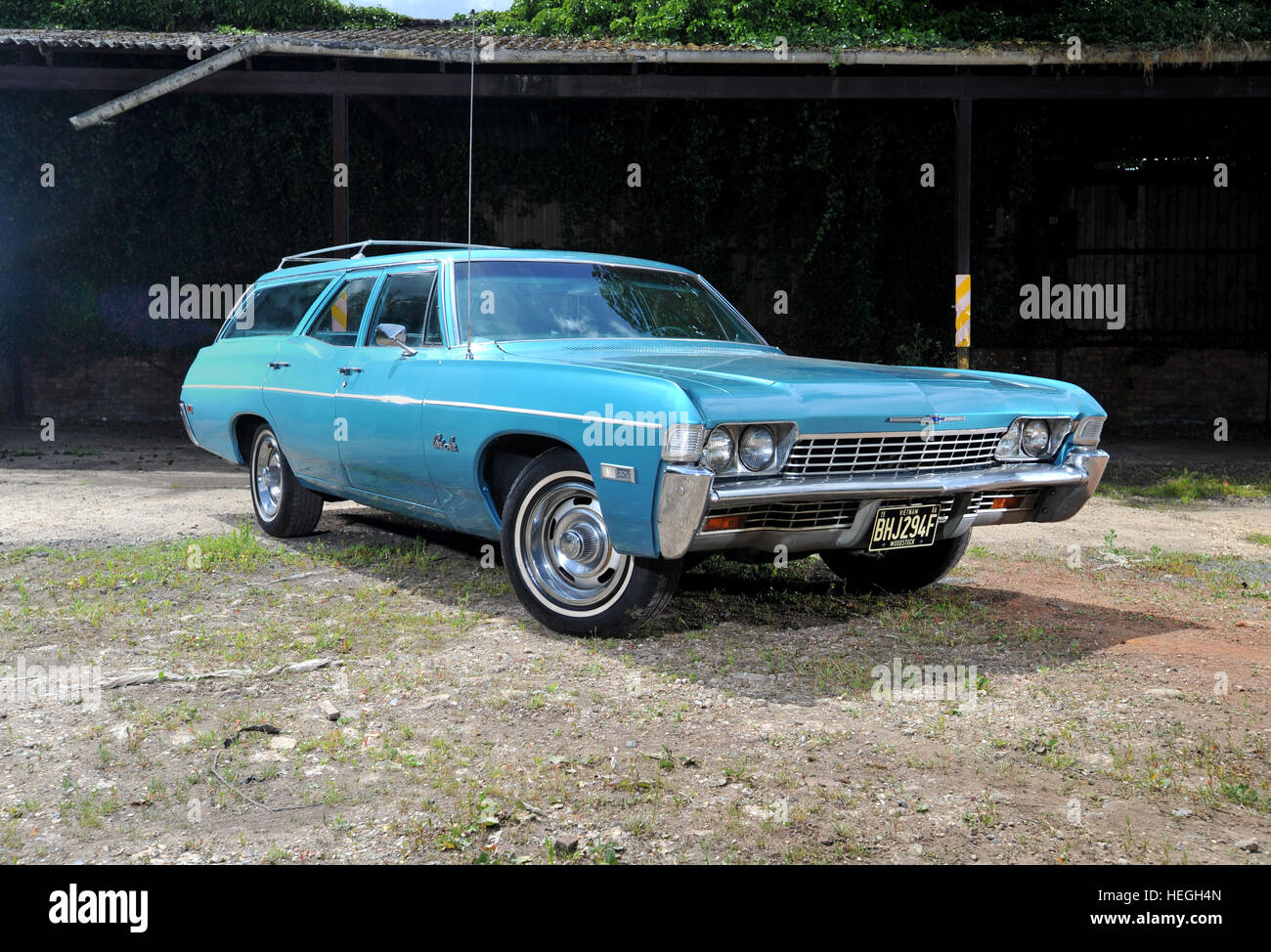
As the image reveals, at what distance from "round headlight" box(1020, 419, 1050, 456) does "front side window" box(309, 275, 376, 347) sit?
11.0 feet

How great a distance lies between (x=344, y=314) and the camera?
6242 millimetres

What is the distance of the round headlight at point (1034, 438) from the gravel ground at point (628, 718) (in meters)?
0.77

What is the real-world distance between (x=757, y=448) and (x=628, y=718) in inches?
43.0

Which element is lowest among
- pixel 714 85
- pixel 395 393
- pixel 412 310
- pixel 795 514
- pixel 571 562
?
pixel 571 562

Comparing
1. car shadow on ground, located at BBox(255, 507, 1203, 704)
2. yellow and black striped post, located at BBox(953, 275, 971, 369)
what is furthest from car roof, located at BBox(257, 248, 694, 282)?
yellow and black striped post, located at BBox(953, 275, 971, 369)

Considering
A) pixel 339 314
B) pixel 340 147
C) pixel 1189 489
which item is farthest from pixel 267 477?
pixel 1189 489

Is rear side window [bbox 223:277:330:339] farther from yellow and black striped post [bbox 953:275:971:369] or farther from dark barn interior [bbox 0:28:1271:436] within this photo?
dark barn interior [bbox 0:28:1271:436]

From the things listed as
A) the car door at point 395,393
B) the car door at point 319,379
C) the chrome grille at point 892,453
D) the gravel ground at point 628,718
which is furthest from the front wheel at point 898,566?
the car door at point 319,379

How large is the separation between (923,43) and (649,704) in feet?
35.6

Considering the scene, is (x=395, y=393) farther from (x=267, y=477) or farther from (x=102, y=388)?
(x=102, y=388)

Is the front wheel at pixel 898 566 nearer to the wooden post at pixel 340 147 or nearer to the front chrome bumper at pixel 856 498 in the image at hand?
the front chrome bumper at pixel 856 498

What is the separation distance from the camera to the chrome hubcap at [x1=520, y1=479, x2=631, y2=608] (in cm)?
457

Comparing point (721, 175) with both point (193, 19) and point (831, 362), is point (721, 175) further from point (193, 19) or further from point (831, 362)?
point (831, 362)

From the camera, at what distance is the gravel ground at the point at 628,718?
287 centimetres
